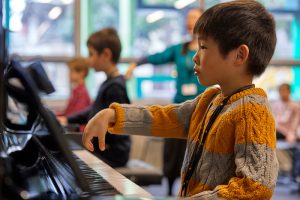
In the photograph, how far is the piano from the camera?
0.85m

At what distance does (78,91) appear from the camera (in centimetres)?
447

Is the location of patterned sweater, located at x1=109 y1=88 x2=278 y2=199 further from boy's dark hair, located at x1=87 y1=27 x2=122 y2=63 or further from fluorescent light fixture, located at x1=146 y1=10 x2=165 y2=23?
fluorescent light fixture, located at x1=146 y1=10 x2=165 y2=23

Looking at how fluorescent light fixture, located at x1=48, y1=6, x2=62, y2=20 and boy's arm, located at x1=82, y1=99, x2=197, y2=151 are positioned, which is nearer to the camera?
boy's arm, located at x1=82, y1=99, x2=197, y2=151

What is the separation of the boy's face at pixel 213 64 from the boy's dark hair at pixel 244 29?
1 cm

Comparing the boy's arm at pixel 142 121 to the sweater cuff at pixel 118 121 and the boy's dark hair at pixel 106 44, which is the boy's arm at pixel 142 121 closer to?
the sweater cuff at pixel 118 121

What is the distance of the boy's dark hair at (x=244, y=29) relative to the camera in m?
1.25

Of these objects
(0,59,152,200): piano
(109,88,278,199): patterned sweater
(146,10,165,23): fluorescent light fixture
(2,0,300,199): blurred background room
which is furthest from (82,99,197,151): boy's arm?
(146,10,165,23): fluorescent light fixture

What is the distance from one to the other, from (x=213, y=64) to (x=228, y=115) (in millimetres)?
145

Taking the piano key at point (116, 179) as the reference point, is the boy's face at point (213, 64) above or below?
above

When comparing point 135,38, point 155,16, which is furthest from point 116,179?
point 155,16

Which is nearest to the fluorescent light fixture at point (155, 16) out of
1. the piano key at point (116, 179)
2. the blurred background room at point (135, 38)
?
the blurred background room at point (135, 38)

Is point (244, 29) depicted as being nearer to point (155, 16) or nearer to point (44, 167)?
point (44, 167)

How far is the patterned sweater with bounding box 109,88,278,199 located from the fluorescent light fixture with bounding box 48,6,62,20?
5.30 m

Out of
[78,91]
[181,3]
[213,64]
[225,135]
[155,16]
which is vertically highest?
[181,3]
